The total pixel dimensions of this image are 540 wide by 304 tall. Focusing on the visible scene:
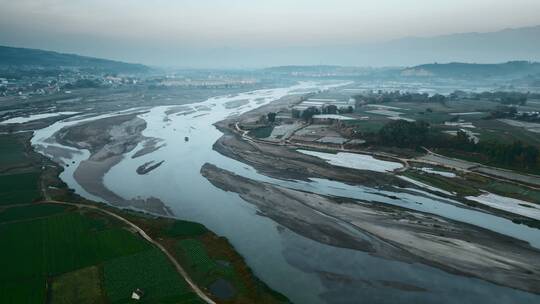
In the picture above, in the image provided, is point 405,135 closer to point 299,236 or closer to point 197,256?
point 299,236

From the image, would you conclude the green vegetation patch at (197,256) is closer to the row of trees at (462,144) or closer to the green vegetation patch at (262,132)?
the row of trees at (462,144)

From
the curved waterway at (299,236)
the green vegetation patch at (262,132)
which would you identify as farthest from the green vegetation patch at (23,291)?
the green vegetation patch at (262,132)

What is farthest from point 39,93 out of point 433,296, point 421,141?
point 433,296

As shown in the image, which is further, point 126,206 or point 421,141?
point 421,141

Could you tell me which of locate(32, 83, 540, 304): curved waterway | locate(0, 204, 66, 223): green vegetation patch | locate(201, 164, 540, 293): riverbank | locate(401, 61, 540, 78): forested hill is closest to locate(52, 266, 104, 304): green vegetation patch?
locate(32, 83, 540, 304): curved waterway

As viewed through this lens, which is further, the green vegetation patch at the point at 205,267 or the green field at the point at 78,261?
the green vegetation patch at the point at 205,267

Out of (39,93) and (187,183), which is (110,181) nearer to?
(187,183)
